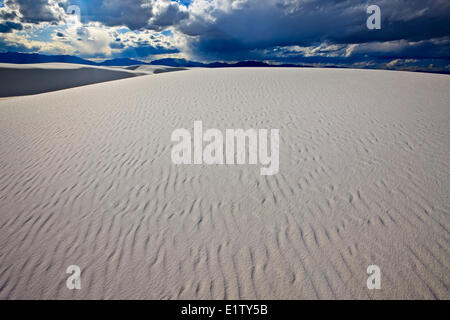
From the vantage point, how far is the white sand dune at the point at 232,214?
3.00m

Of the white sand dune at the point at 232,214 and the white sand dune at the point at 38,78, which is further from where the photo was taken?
the white sand dune at the point at 38,78

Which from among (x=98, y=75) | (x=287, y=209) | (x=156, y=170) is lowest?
(x=287, y=209)

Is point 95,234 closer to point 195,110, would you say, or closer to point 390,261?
point 390,261

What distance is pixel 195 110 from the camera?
959cm

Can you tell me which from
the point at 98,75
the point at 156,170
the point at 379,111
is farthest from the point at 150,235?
the point at 98,75

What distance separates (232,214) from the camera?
4051 mm

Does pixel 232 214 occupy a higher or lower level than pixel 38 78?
lower

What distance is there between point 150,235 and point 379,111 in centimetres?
971

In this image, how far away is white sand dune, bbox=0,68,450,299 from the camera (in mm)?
2998

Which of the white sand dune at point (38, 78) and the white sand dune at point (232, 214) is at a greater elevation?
the white sand dune at point (38, 78)

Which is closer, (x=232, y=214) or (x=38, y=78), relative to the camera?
(x=232, y=214)

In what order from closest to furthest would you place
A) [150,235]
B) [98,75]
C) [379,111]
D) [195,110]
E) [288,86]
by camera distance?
[150,235]
[379,111]
[195,110]
[288,86]
[98,75]
